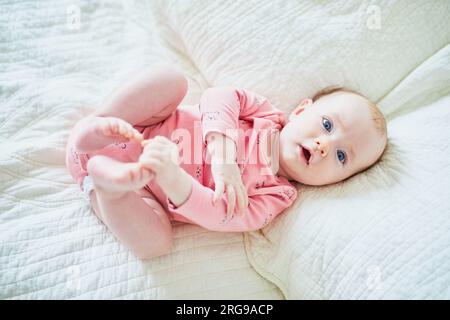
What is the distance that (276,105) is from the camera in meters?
1.12

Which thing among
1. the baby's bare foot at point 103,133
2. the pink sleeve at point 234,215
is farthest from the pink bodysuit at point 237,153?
the baby's bare foot at point 103,133

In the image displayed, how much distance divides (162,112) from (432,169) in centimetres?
69

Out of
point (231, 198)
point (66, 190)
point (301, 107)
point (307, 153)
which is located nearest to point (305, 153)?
point (307, 153)

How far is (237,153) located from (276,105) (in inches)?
9.4

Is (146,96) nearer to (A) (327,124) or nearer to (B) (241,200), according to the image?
(B) (241,200)

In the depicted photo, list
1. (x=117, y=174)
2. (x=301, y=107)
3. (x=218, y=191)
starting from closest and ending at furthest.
Answer: (x=117, y=174), (x=218, y=191), (x=301, y=107)

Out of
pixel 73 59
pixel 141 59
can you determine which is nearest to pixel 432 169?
pixel 141 59

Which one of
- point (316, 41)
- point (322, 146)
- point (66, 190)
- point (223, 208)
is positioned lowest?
point (66, 190)

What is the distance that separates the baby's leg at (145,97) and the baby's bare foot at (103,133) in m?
0.02

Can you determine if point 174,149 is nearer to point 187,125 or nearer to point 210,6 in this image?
point 187,125

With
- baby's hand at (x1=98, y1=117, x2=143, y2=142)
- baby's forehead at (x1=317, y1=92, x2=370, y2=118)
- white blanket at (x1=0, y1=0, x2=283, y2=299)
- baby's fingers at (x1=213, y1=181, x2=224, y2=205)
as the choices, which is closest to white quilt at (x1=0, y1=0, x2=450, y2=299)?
white blanket at (x1=0, y1=0, x2=283, y2=299)

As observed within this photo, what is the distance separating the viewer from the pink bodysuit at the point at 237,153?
3.05 feet

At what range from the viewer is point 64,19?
3.98 ft

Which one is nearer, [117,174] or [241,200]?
[117,174]
